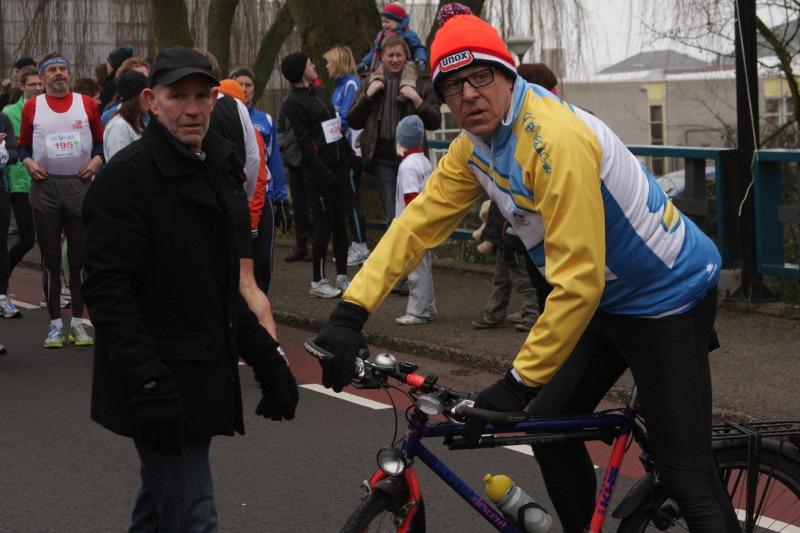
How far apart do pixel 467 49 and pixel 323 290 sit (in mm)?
7785

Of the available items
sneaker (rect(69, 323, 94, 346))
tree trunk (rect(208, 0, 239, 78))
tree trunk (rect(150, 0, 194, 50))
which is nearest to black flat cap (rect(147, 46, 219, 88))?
sneaker (rect(69, 323, 94, 346))

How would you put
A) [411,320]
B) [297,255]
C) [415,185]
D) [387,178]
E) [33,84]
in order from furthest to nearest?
1. [297,255]
2. [33,84]
3. [387,178]
4. [411,320]
5. [415,185]

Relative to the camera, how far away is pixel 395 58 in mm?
11070

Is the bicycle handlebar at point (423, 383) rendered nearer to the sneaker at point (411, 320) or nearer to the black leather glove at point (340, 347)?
the black leather glove at point (340, 347)

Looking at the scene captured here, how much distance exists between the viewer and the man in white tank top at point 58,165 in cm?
970

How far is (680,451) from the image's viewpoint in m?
4.07

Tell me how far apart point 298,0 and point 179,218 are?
11.7 metres

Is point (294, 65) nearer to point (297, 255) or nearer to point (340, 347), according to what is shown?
point (297, 255)

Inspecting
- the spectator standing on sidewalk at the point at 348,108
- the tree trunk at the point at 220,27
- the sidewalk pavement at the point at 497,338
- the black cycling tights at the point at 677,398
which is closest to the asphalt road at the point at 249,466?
the sidewalk pavement at the point at 497,338

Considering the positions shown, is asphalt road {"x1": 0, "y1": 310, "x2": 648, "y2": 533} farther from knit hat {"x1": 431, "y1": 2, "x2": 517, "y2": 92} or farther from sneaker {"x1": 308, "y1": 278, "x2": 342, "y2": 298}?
sneaker {"x1": 308, "y1": 278, "x2": 342, "y2": 298}

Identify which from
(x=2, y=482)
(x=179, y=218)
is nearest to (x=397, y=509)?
(x=179, y=218)

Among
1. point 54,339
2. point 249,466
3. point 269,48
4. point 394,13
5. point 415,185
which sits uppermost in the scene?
point 269,48

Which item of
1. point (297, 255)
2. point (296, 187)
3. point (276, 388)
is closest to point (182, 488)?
point (276, 388)

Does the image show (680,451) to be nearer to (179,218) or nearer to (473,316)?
(179,218)
